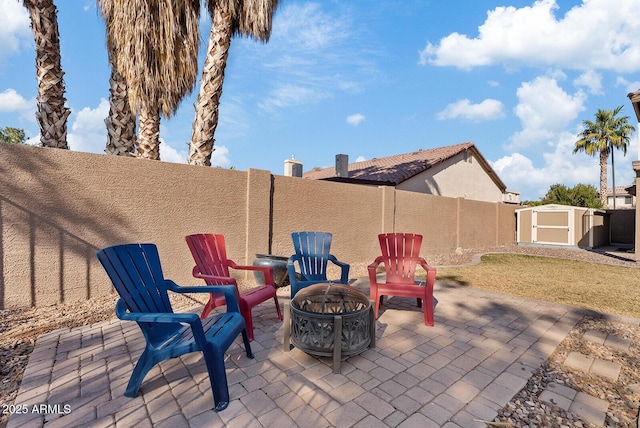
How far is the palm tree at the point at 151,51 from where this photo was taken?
6.36 metres

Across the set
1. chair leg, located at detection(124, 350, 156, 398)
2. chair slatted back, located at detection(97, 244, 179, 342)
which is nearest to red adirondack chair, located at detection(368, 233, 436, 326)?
chair slatted back, located at detection(97, 244, 179, 342)

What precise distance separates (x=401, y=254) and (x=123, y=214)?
4321mm

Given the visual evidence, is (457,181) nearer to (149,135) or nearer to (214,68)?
(214,68)

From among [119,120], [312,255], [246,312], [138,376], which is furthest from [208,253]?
[119,120]

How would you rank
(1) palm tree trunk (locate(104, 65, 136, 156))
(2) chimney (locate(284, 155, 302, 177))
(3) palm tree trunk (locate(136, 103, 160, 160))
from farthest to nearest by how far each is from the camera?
(2) chimney (locate(284, 155, 302, 177))
(3) palm tree trunk (locate(136, 103, 160, 160))
(1) palm tree trunk (locate(104, 65, 136, 156))

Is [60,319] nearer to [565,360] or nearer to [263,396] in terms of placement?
[263,396]

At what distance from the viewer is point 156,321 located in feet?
6.68

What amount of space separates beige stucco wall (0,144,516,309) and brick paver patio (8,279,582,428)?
1287 mm

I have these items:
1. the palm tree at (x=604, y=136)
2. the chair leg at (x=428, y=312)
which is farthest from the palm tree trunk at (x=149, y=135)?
the palm tree at (x=604, y=136)

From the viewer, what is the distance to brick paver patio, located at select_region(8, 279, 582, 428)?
206 cm

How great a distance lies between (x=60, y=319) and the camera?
393 centimetres

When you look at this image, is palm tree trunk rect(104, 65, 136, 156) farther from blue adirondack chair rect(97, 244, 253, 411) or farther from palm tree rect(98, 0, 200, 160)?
blue adirondack chair rect(97, 244, 253, 411)

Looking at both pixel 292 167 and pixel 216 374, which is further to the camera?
pixel 292 167

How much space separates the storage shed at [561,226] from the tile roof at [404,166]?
15.4 ft
